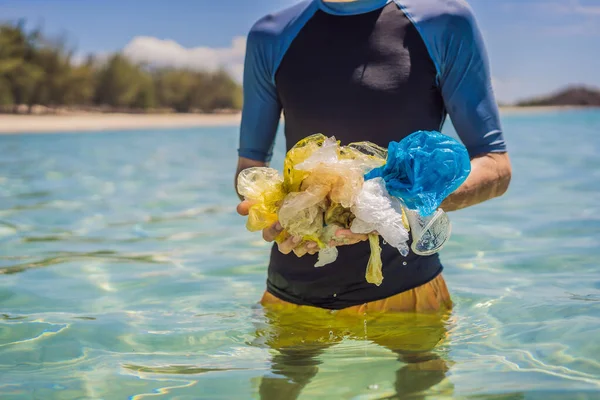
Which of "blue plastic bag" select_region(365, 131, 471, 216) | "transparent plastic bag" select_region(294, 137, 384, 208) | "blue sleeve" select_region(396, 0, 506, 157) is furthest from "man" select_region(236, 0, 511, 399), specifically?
"transparent plastic bag" select_region(294, 137, 384, 208)

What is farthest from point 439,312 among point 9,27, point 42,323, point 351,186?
point 9,27

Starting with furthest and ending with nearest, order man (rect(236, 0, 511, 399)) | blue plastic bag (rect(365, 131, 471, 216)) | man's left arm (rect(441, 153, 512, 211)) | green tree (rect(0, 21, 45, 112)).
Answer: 1. green tree (rect(0, 21, 45, 112))
2. man (rect(236, 0, 511, 399))
3. man's left arm (rect(441, 153, 512, 211))
4. blue plastic bag (rect(365, 131, 471, 216))

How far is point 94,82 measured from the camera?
49688mm

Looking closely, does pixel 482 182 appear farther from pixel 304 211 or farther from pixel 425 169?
pixel 304 211

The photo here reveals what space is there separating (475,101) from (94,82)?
50.2 meters

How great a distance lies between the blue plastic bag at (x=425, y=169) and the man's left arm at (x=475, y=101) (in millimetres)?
366

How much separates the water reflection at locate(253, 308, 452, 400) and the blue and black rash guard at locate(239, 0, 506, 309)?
8 cm

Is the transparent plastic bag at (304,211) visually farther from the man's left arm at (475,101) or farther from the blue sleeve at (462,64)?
the blue sleeve at (462,64)

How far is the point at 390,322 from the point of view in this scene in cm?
235

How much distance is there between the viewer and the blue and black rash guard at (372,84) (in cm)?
221

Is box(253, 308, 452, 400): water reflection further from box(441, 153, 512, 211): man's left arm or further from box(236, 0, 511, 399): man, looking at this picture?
box(441, 153, 512, 211): man's left arm

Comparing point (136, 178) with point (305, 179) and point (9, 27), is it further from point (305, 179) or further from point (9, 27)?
point (9, 27)

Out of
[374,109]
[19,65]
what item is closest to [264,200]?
[374,109]

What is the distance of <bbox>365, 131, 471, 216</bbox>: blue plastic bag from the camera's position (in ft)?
5.79
